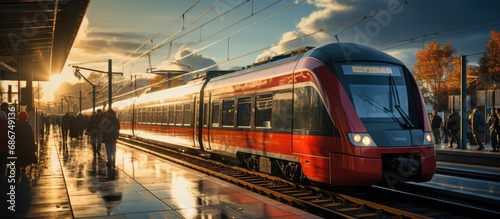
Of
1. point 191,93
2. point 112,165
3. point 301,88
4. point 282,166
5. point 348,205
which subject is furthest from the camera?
point 191,93

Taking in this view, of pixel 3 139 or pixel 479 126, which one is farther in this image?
pixel 479 126

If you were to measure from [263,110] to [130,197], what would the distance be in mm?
4405

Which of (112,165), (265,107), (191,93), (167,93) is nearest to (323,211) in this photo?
(265,107)

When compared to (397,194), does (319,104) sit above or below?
above

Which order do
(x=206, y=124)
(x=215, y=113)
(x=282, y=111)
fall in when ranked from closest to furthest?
(x=282, y=111), (x=215, y=113), (x=206, y=124)

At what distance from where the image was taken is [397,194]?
10.3 m

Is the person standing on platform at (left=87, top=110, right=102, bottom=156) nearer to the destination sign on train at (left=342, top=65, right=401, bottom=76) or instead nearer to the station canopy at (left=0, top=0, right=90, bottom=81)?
the station canopy at (left=0, top=0, right=90, bottom=81)

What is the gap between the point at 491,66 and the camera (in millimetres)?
54844

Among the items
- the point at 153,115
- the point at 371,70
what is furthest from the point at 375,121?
the point at 153,115

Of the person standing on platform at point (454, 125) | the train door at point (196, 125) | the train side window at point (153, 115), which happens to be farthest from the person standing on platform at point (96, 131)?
the person standing on platform at point (454, 125)

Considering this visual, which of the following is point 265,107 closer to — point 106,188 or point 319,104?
point 319,104

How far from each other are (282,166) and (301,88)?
214cm

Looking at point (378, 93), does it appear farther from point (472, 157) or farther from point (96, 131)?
point (96, 131)

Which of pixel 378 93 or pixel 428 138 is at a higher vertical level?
pixel 378 93
